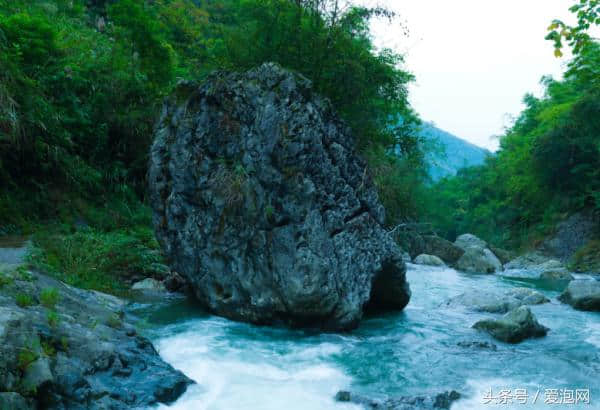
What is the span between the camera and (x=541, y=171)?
2773 centimetres

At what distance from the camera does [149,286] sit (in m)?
10.7

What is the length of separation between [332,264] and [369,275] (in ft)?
3.61

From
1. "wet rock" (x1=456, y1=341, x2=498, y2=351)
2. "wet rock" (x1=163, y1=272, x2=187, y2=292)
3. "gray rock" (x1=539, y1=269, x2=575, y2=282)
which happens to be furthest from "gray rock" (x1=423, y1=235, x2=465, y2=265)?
"wet rock" (x1=456, y1=341, x2=498, y2=351)

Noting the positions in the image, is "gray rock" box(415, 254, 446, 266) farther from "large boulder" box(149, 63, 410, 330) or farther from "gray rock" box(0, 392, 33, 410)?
"gray rock" box(0, 392, 33, 410)

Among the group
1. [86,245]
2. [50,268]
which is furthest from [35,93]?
[50,268]

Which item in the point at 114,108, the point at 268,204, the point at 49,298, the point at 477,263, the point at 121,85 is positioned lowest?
the point at 477,263

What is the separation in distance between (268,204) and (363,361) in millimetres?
2992

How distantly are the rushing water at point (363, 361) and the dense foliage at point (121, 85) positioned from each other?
593cm

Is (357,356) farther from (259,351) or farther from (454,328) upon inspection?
(454,328)

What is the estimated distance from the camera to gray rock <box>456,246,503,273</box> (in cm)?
2116

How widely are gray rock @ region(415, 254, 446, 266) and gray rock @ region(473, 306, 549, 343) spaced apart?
45.4ft

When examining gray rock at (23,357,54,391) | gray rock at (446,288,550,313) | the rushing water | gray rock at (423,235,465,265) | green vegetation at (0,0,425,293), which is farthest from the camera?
gray rock at (423,235,465,265)

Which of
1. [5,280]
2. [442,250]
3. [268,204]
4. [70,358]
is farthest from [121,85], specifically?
[442,250]

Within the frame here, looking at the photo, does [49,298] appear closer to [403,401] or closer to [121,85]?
[403,401]
